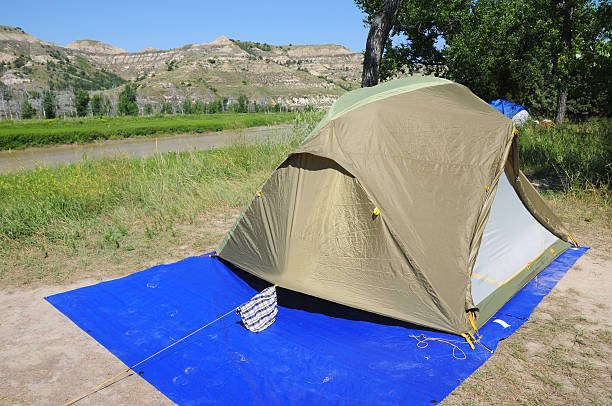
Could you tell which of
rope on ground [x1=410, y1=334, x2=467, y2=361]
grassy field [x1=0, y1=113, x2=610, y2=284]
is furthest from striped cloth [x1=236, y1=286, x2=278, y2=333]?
grassy field [x1=0, y1=113, x2=610, y2=284]

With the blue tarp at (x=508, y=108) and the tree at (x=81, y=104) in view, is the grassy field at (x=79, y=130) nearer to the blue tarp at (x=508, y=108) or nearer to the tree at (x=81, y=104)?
the tree at (x=81, y=104)

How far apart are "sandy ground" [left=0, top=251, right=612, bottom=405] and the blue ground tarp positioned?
99mm

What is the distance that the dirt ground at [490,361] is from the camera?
132 inches

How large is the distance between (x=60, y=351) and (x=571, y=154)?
1030 cm

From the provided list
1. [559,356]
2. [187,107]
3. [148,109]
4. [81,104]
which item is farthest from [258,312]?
[187,107]

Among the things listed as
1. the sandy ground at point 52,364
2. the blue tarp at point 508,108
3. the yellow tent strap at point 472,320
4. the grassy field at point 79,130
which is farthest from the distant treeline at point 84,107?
the yellow tent strap at point 472,320

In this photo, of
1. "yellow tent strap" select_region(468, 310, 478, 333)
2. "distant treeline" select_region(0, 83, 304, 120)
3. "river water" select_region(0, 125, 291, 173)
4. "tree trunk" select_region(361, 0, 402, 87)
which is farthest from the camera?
"distant treeline" select_region(0, 83, 304, 120)

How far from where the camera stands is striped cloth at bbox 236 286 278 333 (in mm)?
4188

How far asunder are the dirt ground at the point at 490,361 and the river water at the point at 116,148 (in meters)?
6.62

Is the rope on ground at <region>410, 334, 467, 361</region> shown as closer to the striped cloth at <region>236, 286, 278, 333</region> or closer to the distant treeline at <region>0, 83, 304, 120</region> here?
the striped cloth at <region>236, 286, 278, 333</region>

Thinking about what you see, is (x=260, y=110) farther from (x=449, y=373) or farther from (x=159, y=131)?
(x=449, y=373)

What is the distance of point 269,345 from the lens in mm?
3992

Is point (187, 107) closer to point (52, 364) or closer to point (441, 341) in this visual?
point (52, 364)

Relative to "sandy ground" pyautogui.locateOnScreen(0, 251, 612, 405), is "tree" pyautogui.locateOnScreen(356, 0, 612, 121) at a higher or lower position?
higher
